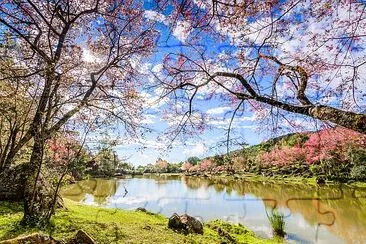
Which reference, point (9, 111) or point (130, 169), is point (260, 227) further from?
point (130, 169)

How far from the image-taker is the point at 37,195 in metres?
6.58

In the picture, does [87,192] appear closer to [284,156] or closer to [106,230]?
[106,230]

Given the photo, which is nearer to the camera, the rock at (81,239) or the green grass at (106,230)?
the rock at (81,239)

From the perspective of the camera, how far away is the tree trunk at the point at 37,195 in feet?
20.3

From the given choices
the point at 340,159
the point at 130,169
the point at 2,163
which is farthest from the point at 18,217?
the point at 130,169

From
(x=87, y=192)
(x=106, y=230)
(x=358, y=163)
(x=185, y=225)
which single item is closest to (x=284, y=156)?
(x=358, y=163)

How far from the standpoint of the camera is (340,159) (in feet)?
112

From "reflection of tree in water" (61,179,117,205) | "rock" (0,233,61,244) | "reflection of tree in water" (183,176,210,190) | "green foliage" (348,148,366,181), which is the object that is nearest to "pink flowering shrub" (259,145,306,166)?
"reflection of tree in water" (183,176,210,190)

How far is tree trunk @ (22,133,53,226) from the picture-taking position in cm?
620

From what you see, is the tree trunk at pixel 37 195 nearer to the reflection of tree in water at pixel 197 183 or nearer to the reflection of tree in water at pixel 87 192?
the reflection of tree in water at pixel 87 192

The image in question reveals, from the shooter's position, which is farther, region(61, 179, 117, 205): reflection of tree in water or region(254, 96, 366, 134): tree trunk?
region(61, 179, 117, 205): reflection of tree in water

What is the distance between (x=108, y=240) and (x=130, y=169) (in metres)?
72.1

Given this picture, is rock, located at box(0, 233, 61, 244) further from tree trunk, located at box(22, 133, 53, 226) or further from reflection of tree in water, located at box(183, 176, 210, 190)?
reflection of tree in water, located at box(183, 176, 210, 190)

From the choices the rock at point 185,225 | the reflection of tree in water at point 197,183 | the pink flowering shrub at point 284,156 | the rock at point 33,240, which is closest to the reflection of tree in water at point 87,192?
the rock at point 185,225
